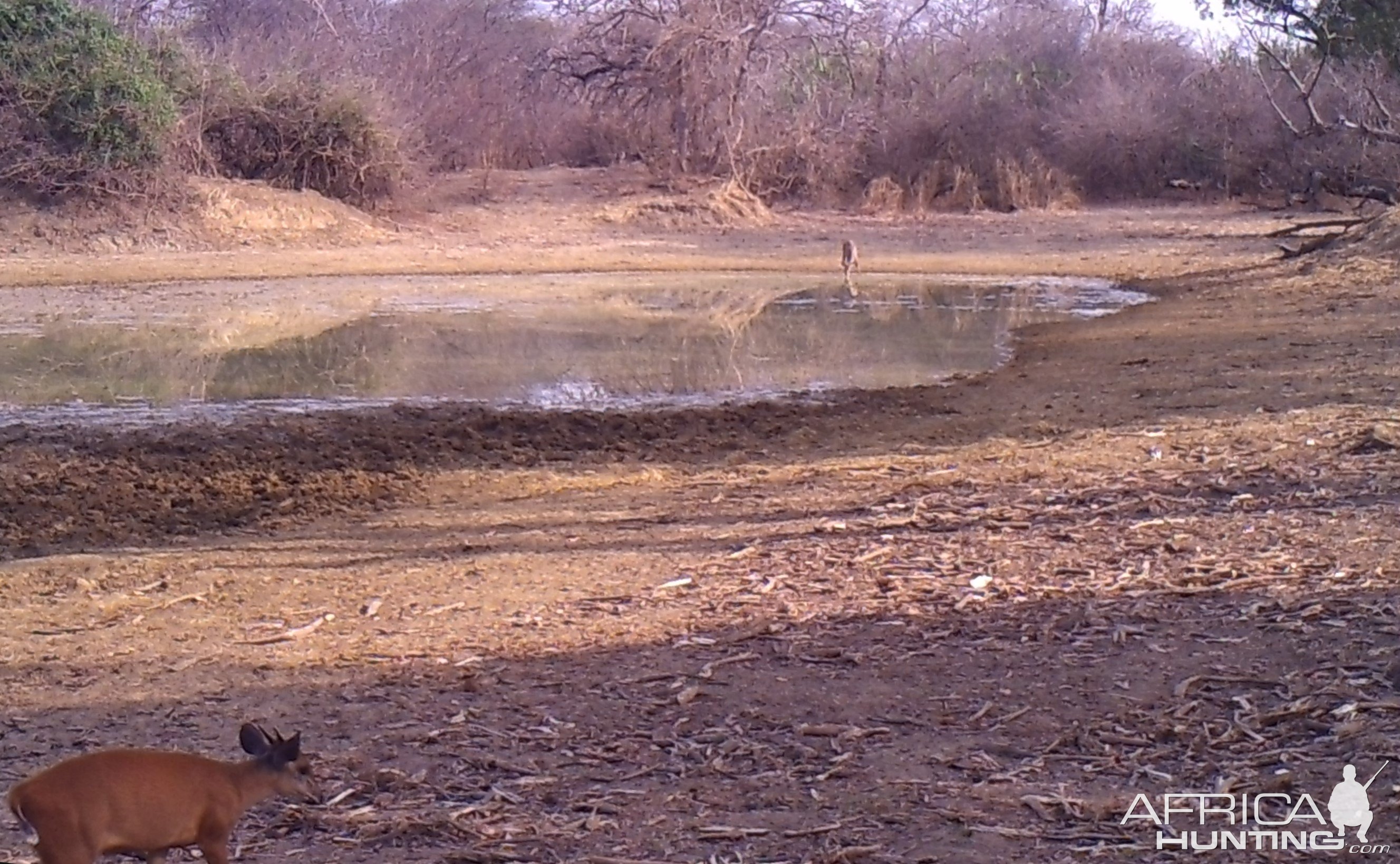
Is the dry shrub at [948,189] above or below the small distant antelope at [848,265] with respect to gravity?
above

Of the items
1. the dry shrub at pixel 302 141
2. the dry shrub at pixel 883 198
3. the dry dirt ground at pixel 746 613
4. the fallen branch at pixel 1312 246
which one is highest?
the dry shrub at pixel 302 141

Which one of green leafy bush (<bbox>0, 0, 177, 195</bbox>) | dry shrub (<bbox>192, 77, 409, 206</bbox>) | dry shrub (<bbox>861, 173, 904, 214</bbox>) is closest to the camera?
green leafy bush (<bbox>0, 0, 177, 195</bbox>)

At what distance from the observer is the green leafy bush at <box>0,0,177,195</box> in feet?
90.6

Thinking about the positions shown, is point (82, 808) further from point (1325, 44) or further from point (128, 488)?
point (1325, 44)

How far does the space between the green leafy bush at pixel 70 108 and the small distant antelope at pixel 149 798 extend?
25.3 m

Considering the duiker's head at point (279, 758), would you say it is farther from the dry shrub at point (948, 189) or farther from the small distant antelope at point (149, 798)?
the dry shrub at point (948, 189)

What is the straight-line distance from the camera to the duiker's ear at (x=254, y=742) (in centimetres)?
457

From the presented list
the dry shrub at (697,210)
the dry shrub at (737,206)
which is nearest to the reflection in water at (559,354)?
the dry shrub at (697,210)

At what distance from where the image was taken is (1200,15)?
25.3m

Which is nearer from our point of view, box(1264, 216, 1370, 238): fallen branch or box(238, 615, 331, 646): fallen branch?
box(238, 615, 331, 646): fallen branch

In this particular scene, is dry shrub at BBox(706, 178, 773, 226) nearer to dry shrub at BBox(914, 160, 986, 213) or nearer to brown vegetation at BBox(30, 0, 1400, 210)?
brown vegetation at BBox(30, 0, 1400, 210)

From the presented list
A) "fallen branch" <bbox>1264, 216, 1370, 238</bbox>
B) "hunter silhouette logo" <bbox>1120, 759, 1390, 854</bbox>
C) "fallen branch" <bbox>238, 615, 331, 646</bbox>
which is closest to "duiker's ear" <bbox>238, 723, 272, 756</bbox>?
"fallen branch" <bbox>238, 615, 331, 646</bbox>

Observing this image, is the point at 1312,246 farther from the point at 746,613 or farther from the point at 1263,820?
the point at 1263,820

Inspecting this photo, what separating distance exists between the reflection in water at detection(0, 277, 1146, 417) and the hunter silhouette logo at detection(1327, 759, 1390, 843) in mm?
9273
